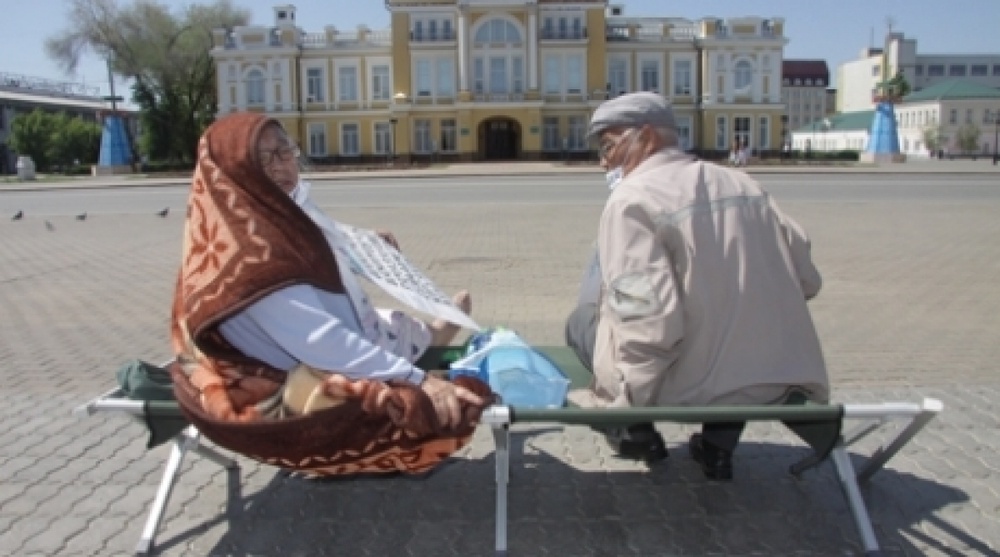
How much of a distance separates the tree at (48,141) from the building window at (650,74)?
39.7 metres

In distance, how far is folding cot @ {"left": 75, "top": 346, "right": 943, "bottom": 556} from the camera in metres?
3.01

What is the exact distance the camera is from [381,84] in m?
63.2

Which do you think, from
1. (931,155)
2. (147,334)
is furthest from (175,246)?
(931,155)

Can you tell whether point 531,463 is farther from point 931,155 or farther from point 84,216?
point 931,155

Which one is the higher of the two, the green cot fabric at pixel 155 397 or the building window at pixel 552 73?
the building window at pixel 552 73

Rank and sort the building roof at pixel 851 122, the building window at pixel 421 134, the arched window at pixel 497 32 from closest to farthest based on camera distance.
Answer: the arched window at pixel 497 32
the building window at pixel 421 134
the building roof at pixel 851 122

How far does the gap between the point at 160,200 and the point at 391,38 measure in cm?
3701

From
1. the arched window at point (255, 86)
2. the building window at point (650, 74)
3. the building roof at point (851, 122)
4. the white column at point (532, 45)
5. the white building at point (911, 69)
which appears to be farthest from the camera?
the white building at point (911, 69)

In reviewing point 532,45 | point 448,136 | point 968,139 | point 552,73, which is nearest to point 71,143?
point 448,136

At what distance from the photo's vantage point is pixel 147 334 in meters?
7.29

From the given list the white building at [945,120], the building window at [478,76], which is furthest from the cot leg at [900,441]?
the white building at [945,120]

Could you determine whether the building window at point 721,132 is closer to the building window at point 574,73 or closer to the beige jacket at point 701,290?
the building window at point 574,73

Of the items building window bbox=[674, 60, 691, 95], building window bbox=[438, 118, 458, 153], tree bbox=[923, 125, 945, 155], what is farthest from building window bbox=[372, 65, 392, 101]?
tree bbox=[923, 125, 945, 155]

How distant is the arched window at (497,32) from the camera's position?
6006 cm
